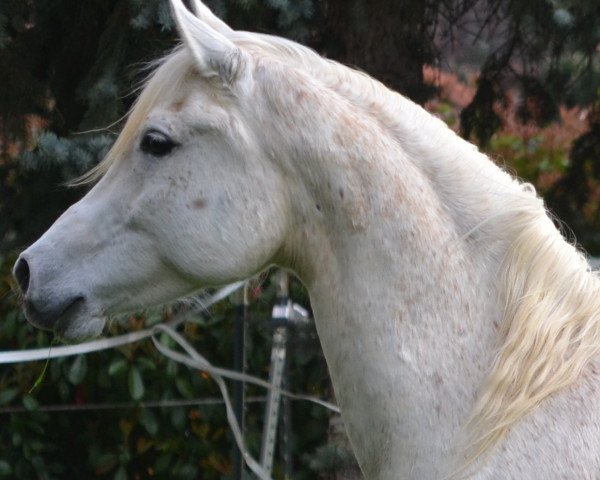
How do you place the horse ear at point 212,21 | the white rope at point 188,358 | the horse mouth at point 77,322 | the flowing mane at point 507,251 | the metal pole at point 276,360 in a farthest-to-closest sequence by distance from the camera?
the metal pole at point 276,360, the white rope at point 188,358, the horse ear at point 212,21, the horse mouth at point 77,322, the flowing mane at point 507,251

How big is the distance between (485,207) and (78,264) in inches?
35.2

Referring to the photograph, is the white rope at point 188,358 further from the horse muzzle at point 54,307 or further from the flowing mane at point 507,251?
the flowing mane at point 507,251

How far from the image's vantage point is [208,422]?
4.66 meters

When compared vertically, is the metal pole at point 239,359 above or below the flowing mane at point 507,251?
below

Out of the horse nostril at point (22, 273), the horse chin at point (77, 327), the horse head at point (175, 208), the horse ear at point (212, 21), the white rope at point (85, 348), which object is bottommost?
the white rope at point (85, 348)

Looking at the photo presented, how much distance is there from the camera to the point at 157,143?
88.8 inches

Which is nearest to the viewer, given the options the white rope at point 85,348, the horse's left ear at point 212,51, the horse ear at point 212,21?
the horse's left ear at point 212,51

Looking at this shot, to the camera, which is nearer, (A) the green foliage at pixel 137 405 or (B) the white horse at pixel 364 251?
(B) the white horse at pixel 364 251

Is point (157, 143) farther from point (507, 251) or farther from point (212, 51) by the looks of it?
point (507, 251)

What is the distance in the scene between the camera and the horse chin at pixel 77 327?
2.31 metres

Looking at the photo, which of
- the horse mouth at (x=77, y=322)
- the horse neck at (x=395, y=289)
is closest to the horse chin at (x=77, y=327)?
the horse mouth at (x=77, y=322)

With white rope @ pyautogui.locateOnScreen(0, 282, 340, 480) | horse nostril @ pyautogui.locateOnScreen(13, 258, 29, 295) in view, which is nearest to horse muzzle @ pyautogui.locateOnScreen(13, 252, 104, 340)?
horse nostril @ pyautogui.locateOnScreen(13, 258, 29, 295)

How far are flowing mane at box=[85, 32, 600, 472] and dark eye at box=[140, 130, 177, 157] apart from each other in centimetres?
7

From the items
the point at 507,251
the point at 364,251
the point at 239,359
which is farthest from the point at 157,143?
the point at 239,359
